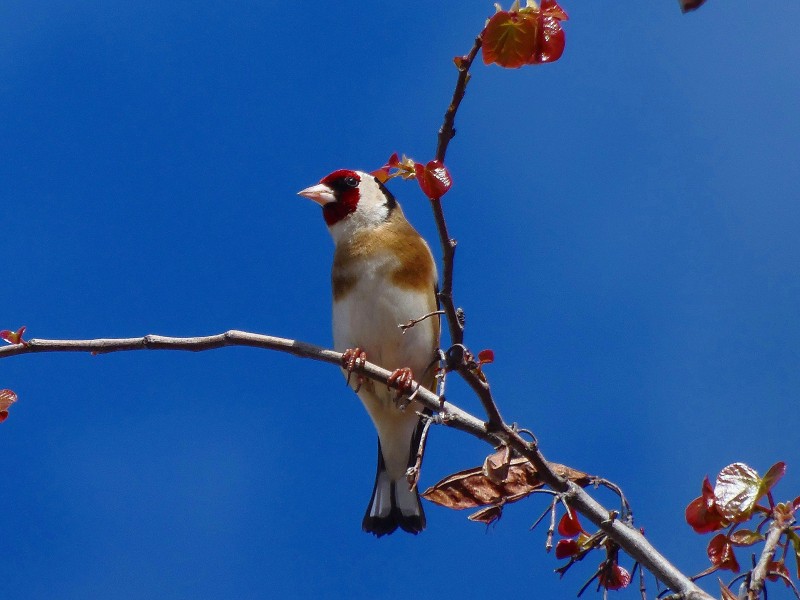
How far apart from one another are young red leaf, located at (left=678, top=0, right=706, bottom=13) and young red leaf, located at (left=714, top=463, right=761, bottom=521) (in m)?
1.86

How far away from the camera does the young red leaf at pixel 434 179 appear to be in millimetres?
2260

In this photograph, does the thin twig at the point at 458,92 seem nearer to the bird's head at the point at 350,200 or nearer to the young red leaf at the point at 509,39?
the young red leaf at the point at 509,39

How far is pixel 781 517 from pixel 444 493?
3.30 feet

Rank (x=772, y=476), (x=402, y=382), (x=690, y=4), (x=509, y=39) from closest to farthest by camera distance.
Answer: (x=690, y=4)
(x=509, y=39)
(x=772, y=476)
(x=402, y=382)

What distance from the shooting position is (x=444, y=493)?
2.93 metres

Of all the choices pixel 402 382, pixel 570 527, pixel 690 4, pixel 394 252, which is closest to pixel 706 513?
pixel 570 527

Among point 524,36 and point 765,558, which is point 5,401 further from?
point 765,558

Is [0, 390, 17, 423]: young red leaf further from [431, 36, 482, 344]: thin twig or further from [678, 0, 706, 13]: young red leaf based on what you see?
[678, 0, 706, 13]: young red leaf

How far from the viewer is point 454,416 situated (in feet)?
9.19

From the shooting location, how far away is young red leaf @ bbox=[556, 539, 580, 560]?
2.83m

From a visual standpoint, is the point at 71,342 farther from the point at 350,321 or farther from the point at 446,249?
the point at 350,321

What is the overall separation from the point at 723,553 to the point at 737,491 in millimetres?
248

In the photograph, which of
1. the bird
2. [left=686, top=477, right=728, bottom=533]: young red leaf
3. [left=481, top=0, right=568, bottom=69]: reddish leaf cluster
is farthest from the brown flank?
[left=481, top=0, right=568, bottom=69]: reddish leaf cluster

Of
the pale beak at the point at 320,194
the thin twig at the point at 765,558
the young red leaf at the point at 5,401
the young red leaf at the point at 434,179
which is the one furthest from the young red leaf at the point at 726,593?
the pale beak at the point at 320,194
